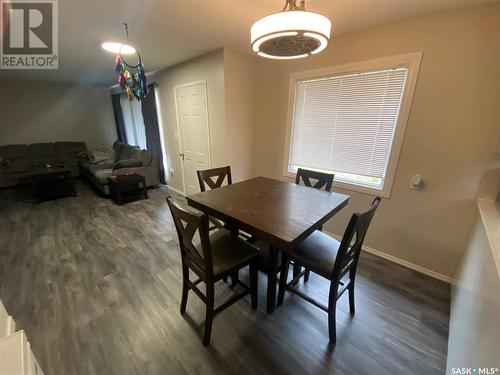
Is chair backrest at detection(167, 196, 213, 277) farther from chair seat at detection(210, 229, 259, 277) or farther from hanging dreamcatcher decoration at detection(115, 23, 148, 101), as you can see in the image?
hanging dreamcatcher decoration at detection(115, 23, 148, 101)

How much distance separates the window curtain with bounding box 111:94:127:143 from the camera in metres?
5.74

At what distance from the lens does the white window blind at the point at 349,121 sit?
2076 mm

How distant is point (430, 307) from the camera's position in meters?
1.70

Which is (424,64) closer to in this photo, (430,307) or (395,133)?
(395,133)

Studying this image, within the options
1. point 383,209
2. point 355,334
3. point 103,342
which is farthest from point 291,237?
point 383,209

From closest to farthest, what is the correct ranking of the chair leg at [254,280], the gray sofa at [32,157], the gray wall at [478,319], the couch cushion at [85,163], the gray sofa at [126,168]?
the gray wall at [478,319] → the chair leg at [254,280] → the gray sofa at [126,168] → the gray sofa at [32,157] → the couch cushion at [85,163]

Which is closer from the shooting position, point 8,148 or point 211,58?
point 211,58

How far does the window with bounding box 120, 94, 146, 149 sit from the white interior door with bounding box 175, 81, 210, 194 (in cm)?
192

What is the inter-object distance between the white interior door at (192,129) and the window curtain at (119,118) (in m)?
3.13

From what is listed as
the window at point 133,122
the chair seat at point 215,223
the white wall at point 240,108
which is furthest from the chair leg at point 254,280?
the window at point 133,122

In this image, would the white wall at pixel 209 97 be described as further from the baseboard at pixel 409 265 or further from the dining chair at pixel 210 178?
the baseboard at pixel 409 265

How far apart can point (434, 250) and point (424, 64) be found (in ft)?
5.64

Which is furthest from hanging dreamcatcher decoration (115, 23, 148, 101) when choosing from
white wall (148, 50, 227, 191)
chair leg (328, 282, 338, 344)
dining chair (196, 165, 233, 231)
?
chair leg (328, 282, 338, 344)

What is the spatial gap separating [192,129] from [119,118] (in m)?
3.72
